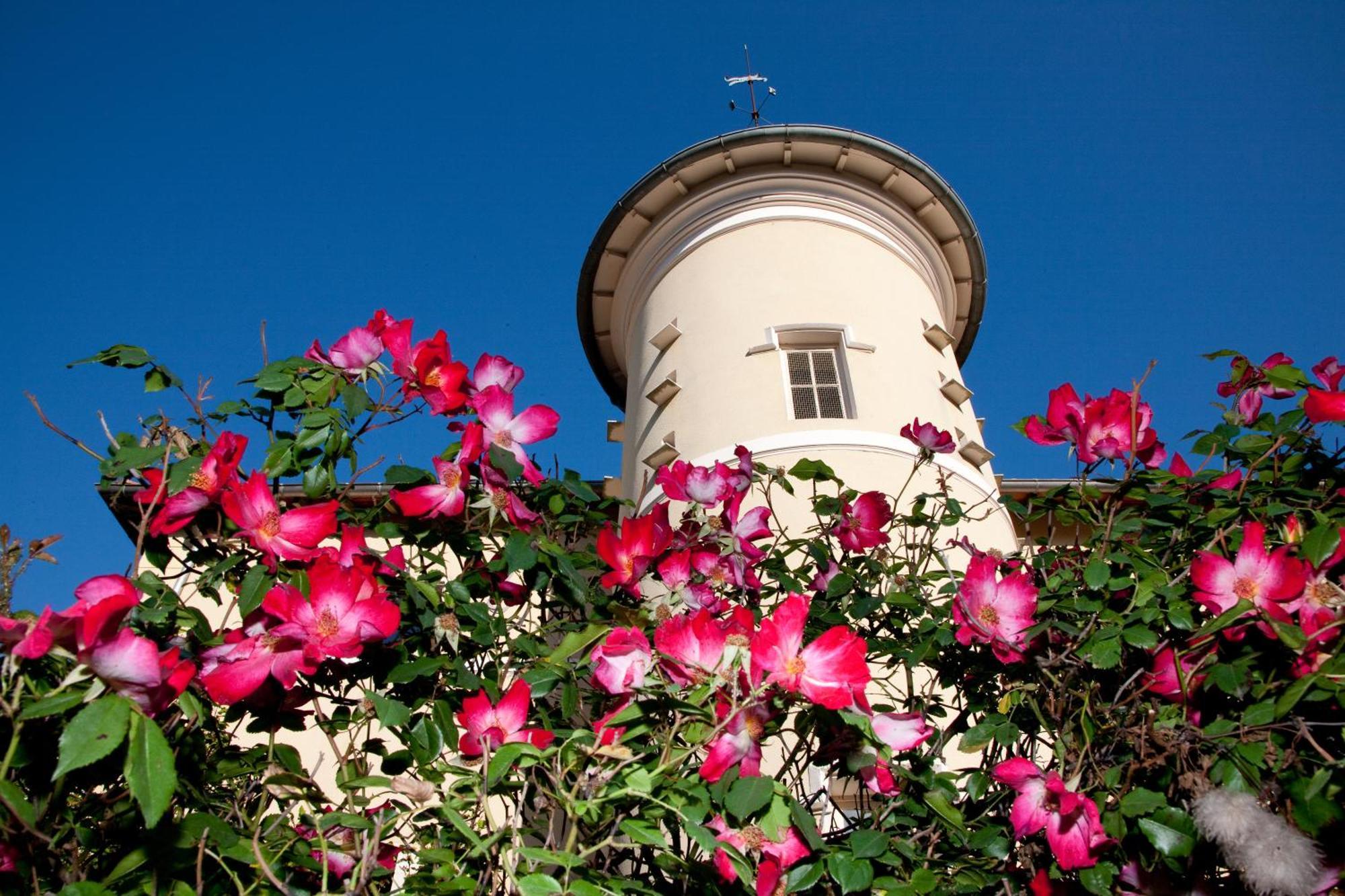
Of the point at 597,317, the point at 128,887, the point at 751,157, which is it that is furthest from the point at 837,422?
the point at 128,887

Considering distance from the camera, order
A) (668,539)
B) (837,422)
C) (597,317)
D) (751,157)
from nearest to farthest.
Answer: (668,539) → (837,422) → (751,157) → (597,317)

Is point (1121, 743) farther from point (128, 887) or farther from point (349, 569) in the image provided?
point (128, 887)

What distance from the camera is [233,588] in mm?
2061

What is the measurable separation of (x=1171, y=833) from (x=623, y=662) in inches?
43.3

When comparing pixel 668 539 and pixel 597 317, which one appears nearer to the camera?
pixel 668 539

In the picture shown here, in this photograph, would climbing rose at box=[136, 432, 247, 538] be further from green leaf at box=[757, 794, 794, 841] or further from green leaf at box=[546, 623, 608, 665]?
green leaf at box=[757, 794, 794, 841]

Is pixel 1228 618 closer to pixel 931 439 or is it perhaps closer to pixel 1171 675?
pixel 1171 675

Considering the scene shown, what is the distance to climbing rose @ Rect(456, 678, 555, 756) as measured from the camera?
1.91 metres

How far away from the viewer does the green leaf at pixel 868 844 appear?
1.80m

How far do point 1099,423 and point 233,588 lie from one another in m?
2.18

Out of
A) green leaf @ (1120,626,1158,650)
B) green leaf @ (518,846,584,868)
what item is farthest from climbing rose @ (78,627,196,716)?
green leaf @ (1120,626,1158,650)

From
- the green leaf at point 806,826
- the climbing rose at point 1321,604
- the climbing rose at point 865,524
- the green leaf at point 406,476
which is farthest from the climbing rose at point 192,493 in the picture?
the climbing rose at point 1321,604

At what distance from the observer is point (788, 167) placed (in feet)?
32.0

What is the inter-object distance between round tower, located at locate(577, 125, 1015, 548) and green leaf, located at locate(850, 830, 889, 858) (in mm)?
5519
